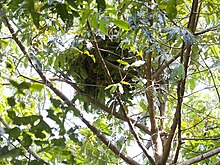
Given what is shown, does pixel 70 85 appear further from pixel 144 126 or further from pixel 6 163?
pixel 6 163

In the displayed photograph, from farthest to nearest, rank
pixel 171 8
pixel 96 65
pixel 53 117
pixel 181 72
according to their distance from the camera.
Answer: pixel 96 65 < pixel 181 72 < pixel 171 8 < pixel 53 117

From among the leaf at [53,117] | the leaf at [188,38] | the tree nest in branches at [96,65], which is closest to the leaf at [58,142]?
the leaf at [53,117]

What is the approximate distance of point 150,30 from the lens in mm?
1170

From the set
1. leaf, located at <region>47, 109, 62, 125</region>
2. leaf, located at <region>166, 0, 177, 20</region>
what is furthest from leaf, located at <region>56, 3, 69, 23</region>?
leaf, located at <region>166, 0, 177, 20</region>

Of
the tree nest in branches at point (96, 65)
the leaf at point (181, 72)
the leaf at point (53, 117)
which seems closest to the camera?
the leaf at point (53, 117)

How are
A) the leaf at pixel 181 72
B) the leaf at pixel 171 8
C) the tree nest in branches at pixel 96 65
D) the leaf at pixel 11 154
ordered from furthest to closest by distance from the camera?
the tree nest in branches at pixel 96 65 < the leaf at pixel 181 72 < the leaf at pixel 171 8 < the leaf at pixel 11 154

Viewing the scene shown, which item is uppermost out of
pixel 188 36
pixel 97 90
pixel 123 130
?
pixel 188 36

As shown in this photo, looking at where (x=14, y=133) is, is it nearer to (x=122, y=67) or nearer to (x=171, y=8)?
(x=171, y=8)

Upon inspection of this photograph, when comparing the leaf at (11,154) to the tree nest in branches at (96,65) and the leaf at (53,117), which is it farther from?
the tree nest in branches at (96,65)

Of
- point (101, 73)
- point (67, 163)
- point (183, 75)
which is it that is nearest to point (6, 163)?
point (67, 163)

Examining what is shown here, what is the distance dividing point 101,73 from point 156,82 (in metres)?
0.18

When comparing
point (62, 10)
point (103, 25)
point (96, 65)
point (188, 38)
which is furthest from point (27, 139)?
point (96, 65)

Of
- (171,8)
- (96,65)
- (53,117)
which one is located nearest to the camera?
(53,117)

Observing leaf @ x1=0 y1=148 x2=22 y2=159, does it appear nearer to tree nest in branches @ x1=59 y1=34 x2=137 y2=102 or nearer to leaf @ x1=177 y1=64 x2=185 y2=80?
leaf @ x1=177 y1=64 x2=185 y2=80
